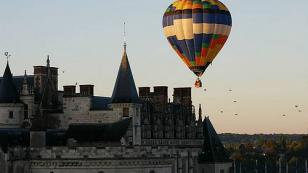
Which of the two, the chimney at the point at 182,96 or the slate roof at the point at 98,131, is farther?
the chimney at the point at 182,96

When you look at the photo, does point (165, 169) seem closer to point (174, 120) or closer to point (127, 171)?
point (127, 171)

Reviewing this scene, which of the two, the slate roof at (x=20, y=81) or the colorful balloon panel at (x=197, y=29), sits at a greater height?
the colorful balloon panel at (x=197, y=29)

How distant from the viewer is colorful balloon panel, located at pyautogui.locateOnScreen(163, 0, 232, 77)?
87500mm

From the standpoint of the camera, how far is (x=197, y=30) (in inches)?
3460

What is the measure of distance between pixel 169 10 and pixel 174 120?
13964 mm

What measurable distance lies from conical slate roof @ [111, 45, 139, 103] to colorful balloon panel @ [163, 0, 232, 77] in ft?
14.5

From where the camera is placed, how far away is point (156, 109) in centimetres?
9738

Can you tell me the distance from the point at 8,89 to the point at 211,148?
65.8ft

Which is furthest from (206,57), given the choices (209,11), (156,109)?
(156,109)

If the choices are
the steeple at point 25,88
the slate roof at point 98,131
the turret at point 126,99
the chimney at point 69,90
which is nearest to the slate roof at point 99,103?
the chimney at point 69,90

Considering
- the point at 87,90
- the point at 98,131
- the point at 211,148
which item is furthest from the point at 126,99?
the point at 211,148

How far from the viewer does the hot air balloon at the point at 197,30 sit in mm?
87500

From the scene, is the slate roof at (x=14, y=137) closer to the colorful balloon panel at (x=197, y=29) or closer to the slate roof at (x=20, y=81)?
the slate roof at (x=20, y=81)

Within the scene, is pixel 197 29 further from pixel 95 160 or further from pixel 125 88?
pixel 95 160
